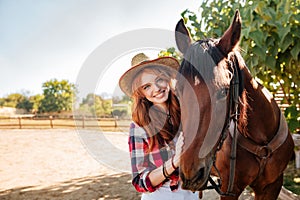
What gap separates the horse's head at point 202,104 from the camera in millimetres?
1175

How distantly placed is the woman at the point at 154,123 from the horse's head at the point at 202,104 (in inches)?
11.9

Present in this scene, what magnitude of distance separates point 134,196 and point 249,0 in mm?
3224

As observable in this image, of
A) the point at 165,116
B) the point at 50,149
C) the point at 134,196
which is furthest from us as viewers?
the point at 50,149

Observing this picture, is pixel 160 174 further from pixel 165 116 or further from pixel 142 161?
pixel 165 116

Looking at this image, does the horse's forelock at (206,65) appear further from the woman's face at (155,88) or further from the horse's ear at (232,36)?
the woman's face at (155,88)

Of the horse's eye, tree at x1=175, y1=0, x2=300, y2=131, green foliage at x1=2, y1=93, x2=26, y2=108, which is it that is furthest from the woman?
green foliage at x1=2, y1=93, x2=26, y2=108

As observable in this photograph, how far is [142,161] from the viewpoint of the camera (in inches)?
59.5

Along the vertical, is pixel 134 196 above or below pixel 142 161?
below

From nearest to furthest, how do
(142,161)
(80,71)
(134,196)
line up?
(142,161)
(80,71)
(134,196)

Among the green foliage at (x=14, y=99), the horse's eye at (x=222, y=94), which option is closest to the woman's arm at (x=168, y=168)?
the horse's eye at (x=222, y=94)

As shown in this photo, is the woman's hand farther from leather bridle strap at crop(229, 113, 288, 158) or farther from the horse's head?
leather bridle strap at crop(229, 113, 288, 158)

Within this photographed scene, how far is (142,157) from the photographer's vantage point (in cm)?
151

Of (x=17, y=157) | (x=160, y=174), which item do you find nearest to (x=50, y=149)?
(x=17, y=157)

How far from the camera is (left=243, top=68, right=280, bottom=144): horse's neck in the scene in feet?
5.83
